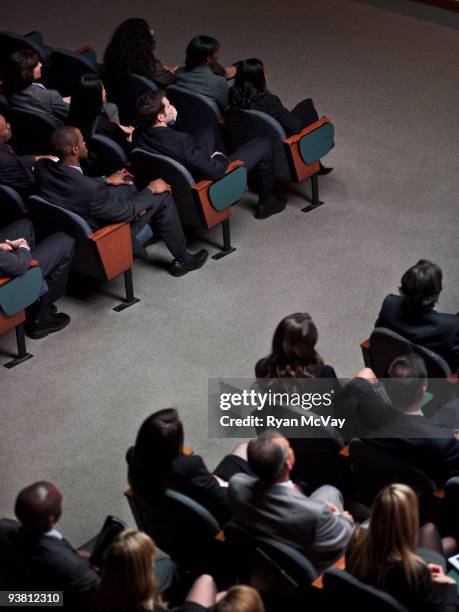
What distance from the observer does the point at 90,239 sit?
5391mm

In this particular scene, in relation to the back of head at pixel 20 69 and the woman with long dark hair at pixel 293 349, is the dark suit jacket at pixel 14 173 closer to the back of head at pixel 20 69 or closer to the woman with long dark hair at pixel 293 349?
the back of head at pixel 20 69

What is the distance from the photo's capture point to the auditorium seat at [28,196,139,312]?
5.41 m

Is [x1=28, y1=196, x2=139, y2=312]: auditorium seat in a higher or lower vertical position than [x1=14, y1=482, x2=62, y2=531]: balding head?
higher

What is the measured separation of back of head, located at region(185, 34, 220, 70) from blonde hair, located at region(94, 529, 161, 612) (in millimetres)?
4197

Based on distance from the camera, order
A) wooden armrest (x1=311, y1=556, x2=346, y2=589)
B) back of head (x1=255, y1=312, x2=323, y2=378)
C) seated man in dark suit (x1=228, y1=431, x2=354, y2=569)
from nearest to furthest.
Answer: wooden armrest (x1=311, y1=556, x2=346, y2=589) → seated man in dark suit (x1=228, y1=431, x2=354, y2=569) → back of head (x1=255, y1=312, x2=323, y2=378)

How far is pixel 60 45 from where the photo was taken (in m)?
8.73

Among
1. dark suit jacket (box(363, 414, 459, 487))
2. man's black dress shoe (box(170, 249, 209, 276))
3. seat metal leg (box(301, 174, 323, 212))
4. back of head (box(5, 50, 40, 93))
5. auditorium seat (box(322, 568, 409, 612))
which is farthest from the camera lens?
seat metal leg (box(301, 174, 323, 212))

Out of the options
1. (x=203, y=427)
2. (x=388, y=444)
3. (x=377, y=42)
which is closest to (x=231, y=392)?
(x=203, y=427)

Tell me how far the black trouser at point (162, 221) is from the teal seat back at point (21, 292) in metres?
0.69

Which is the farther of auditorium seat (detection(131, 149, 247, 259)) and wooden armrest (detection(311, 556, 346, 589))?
auditorium seat (detection(131, 149, 247, 259))

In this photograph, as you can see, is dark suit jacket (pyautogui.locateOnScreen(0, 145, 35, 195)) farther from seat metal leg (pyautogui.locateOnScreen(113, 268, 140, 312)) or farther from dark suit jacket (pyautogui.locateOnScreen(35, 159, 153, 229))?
seat metal leg (pyautogui.locateOnScreen(113, 268, 140, 312))

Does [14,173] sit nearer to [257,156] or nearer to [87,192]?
[87,192]

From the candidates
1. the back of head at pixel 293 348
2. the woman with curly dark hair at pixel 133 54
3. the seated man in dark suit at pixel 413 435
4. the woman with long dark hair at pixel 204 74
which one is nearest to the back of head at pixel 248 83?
the woman with long dark hair at pixel 204 74

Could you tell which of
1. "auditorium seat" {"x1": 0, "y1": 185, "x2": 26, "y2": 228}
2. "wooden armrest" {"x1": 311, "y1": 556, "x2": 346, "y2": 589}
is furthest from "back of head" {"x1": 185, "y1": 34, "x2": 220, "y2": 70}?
"wooden armrest" {"x1": 311, "y1": 556, "x2": 346, "y2": 589}
